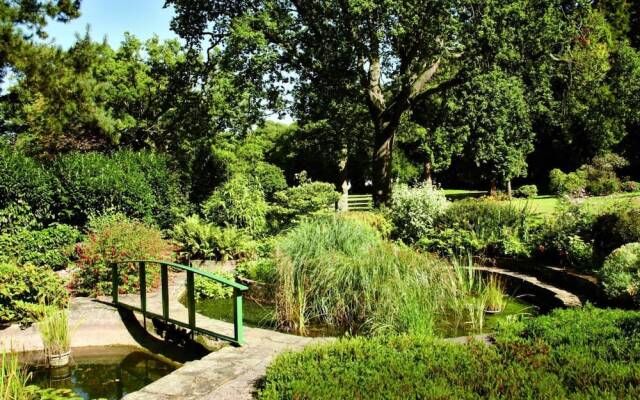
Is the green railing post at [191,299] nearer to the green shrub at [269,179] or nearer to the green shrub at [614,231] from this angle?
the green shrub at [614,231]

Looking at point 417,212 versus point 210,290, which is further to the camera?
point 417,212

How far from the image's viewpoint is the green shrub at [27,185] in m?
10.2

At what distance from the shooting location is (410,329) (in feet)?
17.7

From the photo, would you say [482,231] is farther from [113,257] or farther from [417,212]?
[113,257]

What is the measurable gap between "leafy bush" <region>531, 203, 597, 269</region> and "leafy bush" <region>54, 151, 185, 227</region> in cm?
868

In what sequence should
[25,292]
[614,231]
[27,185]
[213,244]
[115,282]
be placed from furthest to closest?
[27,185], [213,244], [614,231], [115,282], [25,292]

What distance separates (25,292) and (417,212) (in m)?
7.38

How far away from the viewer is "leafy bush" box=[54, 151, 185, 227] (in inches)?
454

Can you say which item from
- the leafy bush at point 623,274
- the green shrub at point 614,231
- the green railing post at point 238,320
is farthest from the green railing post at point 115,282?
the green shrub at point 614,231

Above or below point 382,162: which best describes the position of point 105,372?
below

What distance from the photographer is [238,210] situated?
12.0 m

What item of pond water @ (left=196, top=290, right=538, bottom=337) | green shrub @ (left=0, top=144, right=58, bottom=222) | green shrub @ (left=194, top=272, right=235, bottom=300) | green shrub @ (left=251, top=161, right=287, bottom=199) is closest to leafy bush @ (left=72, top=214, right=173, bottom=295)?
green shrub @ (left=194, top=272, right=235, bottom=300)

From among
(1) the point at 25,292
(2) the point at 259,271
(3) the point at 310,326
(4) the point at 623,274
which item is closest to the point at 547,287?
(4) the point at 623,274

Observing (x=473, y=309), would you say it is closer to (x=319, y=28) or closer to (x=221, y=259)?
(x=221, y=259)
